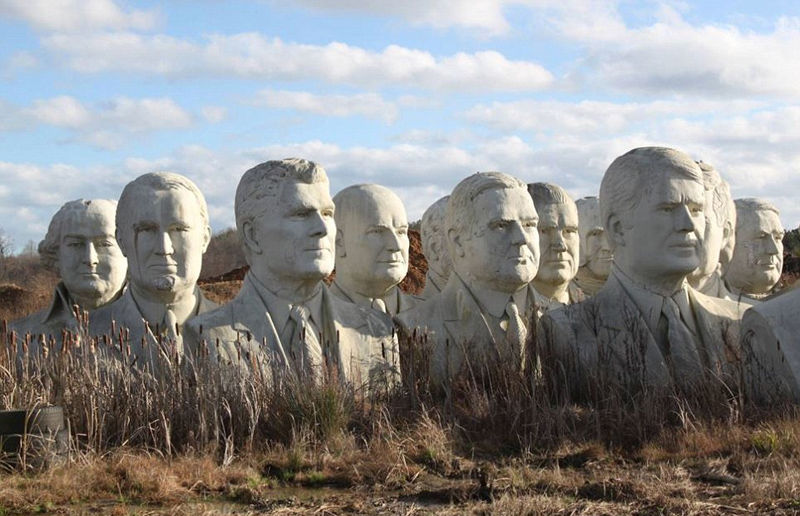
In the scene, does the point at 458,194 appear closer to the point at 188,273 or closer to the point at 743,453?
the point at 188,273

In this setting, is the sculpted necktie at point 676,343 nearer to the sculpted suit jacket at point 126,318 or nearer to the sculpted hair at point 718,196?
the sculpted hair at point 718,196

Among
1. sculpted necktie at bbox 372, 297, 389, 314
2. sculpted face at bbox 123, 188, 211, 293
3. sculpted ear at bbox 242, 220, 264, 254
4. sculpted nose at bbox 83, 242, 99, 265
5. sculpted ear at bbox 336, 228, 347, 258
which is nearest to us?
sculpted ear at bbox 242, 220, 264, 254

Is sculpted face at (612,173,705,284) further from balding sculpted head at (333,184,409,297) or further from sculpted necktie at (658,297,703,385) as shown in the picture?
balding sculpted head at (333,184,409,297)

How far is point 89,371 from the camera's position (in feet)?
28.0

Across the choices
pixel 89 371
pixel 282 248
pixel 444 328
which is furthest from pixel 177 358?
pixel 444 328

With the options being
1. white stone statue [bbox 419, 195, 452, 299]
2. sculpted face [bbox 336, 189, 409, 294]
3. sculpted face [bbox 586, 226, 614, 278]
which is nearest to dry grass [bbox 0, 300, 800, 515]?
sculpted face [bbox 336, 189, 409, 294]

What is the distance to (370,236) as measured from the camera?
1173cm

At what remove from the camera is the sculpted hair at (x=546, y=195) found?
12.4 m

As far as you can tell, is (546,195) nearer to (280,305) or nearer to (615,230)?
(615,230)

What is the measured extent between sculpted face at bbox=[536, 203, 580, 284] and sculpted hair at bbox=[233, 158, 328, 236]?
307 centimetres

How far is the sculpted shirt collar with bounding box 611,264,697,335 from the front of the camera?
401 inches

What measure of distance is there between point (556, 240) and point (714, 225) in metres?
2.18

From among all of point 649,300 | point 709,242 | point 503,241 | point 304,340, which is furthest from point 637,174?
point 304,340

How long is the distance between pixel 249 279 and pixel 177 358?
1403 millimetres
